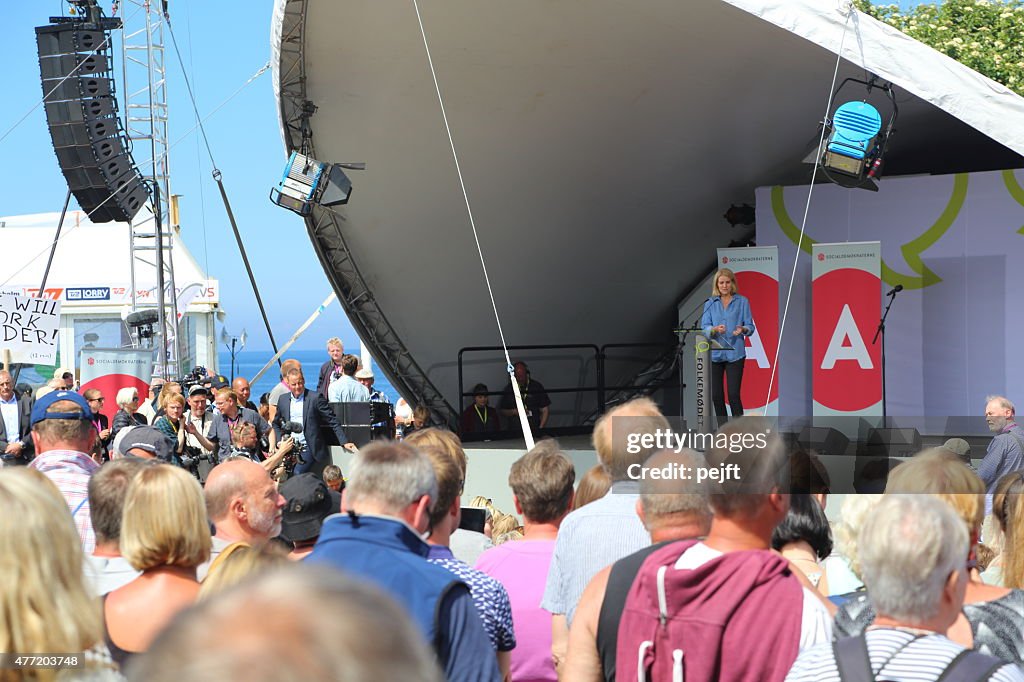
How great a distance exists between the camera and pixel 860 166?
7664mm

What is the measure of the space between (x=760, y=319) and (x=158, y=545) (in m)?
8.47

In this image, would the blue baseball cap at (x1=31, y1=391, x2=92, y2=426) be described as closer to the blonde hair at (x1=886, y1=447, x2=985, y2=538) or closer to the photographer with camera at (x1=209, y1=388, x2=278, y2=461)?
the blonde hair at (x1=886, y1=447, x2=985, y2=538)

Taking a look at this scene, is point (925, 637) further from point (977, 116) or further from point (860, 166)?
point (860, 166)

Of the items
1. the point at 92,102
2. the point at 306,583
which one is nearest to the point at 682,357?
the point at 92,102

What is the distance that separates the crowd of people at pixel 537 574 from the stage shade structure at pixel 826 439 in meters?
5.33

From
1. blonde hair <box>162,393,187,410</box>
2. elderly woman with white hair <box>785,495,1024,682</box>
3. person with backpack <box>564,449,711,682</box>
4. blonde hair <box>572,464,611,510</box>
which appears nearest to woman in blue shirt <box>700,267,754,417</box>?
blonde hair <box>162,393,187,410</box>

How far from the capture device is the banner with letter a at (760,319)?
10047 millimetres

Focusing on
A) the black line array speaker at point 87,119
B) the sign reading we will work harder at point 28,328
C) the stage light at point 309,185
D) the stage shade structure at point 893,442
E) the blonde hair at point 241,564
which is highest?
the black line array speaker at point 87,119

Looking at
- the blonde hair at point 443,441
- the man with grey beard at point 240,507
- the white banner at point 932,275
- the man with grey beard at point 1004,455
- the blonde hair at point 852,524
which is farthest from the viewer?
the white banner at point 932,275

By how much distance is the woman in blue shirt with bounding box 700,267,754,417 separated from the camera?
8758 millimetres

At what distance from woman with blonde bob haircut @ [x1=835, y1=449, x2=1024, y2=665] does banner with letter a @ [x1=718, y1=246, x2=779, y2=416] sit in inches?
302

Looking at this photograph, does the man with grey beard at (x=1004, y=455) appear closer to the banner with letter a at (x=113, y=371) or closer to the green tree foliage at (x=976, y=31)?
the banner with letter a at (x=113, y=371)

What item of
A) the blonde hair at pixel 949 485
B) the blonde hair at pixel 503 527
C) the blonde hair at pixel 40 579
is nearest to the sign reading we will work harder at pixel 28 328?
the blonde hair at pixel 503 527

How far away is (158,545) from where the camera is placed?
2.30 m
